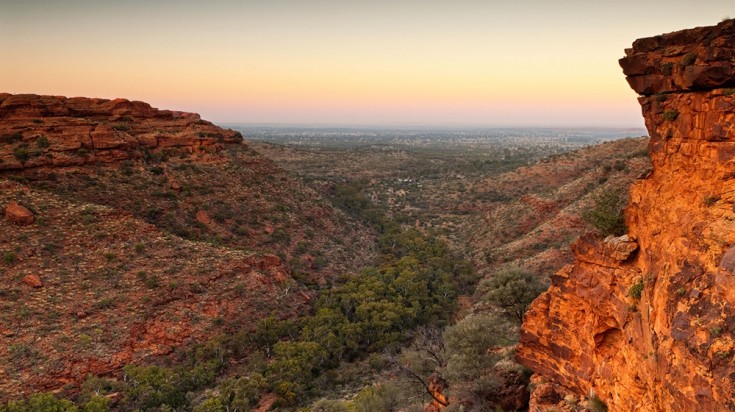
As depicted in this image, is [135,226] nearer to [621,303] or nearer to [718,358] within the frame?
[621,303]

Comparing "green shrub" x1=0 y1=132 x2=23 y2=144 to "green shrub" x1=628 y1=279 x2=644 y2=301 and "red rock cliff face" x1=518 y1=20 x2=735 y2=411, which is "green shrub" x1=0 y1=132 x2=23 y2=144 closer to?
"red rock cliff face" x1=518 y1=20 x2=735 y2=411

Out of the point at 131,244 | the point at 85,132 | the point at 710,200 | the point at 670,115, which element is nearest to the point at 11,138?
the point at 85,132

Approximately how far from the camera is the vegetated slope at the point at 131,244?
24281 mm

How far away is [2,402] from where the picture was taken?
1995cm

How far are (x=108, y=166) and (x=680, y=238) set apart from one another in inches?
1672

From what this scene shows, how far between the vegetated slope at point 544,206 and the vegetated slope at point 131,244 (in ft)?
50.6

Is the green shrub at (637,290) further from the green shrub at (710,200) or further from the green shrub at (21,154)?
the green shrub at (21,154)

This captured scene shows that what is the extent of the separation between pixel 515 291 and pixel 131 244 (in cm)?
2701

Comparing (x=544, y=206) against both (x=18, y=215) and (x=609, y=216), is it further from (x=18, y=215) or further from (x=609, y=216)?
(x=18, y=215)

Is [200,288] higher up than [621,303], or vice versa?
[621,303]

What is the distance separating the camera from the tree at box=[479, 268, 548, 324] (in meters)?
24.3

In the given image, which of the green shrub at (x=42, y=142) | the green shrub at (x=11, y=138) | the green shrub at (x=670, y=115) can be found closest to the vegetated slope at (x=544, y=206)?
the green shrub at (x=670, y=115)

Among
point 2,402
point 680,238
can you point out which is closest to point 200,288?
point 2,402

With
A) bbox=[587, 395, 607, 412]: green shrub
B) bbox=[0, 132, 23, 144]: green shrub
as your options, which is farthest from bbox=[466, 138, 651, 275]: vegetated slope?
bbox=[0, 132, 23, 144]: green shrub
